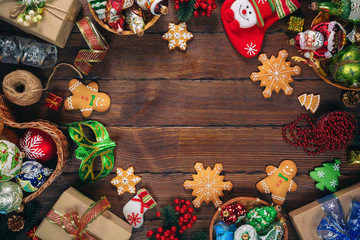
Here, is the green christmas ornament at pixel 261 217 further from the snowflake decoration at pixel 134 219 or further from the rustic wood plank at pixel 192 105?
the snowflake decoration at pixel 134 219

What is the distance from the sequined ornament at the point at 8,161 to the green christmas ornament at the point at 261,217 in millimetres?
1003

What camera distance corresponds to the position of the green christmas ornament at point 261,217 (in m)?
1.37

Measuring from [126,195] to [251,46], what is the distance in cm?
96

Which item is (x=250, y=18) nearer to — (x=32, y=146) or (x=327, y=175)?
(x=327, y=175)

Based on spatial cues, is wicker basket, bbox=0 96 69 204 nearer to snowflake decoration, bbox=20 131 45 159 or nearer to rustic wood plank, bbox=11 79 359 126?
snowflake decoration, bbox=20 131 45 159

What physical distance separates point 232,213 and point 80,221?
66cm

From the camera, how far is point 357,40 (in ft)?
4.40

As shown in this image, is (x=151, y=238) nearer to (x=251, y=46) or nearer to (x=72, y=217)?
(x=72, y=217)

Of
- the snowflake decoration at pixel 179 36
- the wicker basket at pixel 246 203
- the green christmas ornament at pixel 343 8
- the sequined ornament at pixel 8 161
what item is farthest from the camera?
the snowflake decoration at pixel 179 36

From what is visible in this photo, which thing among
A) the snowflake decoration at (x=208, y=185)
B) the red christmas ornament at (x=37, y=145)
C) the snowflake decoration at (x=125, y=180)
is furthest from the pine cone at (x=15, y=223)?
the snowflake decoration at (x=208, y=185)

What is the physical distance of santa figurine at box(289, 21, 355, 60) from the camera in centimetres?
136

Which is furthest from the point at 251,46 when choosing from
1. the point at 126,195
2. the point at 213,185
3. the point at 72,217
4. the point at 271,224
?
the point at 72,217

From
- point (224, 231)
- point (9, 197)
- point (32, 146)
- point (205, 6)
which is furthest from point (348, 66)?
point (9, 197)

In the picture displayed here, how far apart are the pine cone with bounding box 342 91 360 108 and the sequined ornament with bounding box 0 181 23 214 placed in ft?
5.07
